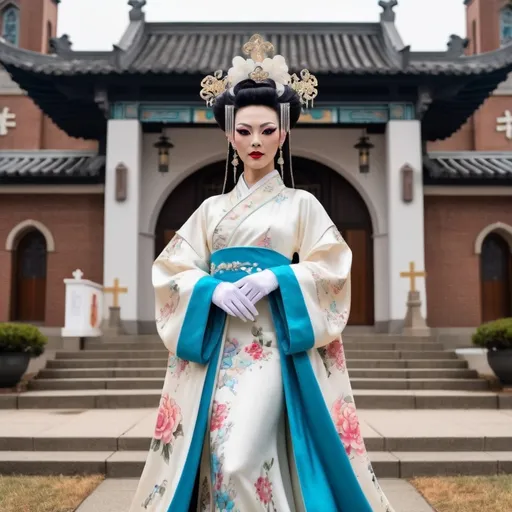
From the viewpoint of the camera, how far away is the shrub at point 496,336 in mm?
8031

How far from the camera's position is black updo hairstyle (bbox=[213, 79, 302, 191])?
3090 mm

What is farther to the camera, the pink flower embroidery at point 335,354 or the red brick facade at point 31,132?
the red brick facade at point 31,132

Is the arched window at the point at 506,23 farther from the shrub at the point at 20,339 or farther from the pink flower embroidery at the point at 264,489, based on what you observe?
the pink flower embroidery at the point at 264,489

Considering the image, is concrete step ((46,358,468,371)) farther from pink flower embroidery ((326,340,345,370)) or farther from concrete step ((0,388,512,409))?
pink flower embroidery ((326,340,345,370))

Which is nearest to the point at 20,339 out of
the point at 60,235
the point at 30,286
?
the point at 60,235

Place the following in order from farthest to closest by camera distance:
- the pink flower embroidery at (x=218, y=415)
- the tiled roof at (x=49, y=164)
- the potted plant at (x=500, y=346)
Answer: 1. the tiled roof at (x=49, y=164)
2. the potted plant at (x=500, y=346)
3. the pink flower embroidery at (x=218, y=415)

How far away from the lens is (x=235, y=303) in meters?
2.65

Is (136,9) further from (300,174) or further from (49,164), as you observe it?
(300,174)

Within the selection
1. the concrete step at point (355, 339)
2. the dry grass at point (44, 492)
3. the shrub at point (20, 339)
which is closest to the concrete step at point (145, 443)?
the dry grass at point (44, 492)

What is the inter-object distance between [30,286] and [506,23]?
1786 cm

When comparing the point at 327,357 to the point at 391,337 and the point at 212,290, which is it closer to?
the point at 212,290

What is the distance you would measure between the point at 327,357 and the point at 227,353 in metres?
0.44

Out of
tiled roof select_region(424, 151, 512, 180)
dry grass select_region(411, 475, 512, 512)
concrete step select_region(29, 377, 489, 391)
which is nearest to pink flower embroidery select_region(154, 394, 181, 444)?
dry grass select_region(411, 475, 512, 512)

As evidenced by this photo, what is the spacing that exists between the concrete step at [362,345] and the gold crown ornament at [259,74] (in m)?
6.87
